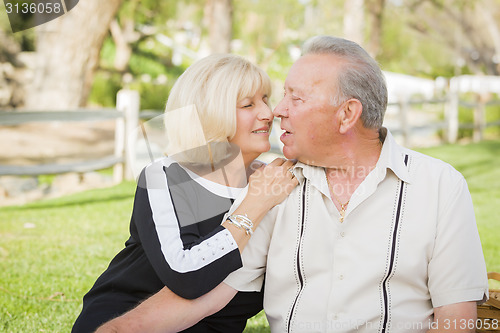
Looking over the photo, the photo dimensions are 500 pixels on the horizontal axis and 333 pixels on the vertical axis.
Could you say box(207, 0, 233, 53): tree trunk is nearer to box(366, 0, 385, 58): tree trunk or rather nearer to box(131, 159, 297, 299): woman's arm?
box(366, 0, 385, 58): tree trunk

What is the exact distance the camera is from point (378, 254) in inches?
83.9

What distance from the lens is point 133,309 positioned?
2.18m

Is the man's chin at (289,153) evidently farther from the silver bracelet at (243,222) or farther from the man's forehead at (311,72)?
the silver bracelet at (243,222)

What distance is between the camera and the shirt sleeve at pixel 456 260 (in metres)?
2.07

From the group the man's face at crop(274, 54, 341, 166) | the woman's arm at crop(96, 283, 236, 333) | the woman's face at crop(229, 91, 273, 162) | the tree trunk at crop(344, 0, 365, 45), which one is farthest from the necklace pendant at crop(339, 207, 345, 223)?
the tree trunk at crop(344, 0, 365, 45)

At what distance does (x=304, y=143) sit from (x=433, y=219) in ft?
1.80

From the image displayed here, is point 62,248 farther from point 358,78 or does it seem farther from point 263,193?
point 358,78

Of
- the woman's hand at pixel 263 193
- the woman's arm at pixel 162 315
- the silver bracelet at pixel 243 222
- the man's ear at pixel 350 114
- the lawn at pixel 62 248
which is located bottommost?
the lawn at pixel 62 248

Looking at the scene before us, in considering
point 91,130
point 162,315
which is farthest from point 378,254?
point 91,130

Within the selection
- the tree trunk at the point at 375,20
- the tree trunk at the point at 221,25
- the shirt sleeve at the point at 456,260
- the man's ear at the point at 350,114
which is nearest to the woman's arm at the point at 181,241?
the man's ear at the point at 350,114

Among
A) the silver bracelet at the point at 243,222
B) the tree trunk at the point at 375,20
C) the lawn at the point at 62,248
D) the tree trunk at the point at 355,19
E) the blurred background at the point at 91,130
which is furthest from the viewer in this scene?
the tree trunk at the point at 375,20

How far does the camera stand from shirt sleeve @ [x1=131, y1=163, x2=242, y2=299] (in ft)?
6.61

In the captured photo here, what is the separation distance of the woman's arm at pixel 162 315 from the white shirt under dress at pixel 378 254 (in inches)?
7.1

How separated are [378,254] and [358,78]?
0.65m
